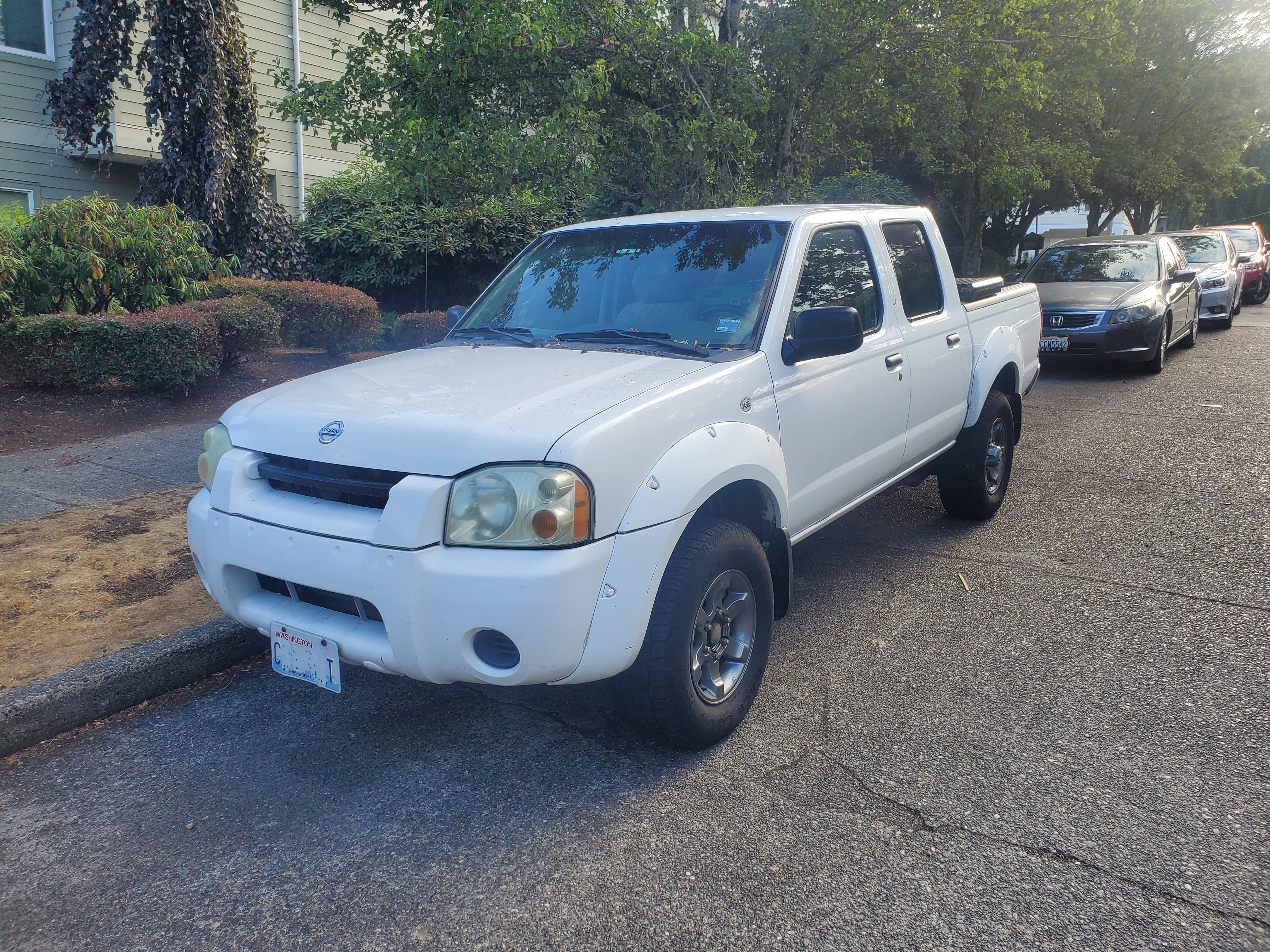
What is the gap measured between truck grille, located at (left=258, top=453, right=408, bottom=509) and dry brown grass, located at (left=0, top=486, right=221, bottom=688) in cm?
132

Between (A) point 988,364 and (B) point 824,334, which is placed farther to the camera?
(A) point 988,364

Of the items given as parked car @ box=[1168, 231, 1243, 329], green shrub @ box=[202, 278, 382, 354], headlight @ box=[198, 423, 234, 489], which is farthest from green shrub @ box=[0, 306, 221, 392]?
parked car @ box=[1168, 231, 1243, 329]

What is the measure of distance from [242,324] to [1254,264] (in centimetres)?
2145

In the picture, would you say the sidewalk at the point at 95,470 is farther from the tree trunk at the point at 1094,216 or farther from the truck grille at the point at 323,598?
the tree trunk at the point at 1094,216

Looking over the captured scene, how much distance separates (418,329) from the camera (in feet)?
37.0

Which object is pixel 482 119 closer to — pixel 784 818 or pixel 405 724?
pixel 405 724

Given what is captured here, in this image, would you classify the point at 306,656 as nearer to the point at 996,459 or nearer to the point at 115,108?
the point at 996,459

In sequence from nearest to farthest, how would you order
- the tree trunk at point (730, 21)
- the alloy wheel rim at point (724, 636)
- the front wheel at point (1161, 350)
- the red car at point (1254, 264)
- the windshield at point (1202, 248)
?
the alloy wheel rim at point (724, 636)
the tree trunk at point (730, 21)
the front wheel at point (1161, 350)
the windshield at point (1202, 248)
the red car at point (1254, 264)

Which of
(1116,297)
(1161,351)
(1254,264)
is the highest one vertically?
(1254,264)

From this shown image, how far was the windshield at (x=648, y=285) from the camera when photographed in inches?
156

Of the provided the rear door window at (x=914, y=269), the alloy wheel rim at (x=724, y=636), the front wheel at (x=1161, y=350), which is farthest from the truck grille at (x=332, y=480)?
the front wheel at (x=1161, y=350)

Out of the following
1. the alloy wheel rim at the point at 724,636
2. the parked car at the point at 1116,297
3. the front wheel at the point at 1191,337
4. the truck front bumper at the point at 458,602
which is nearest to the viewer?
the truck front bumper at the point at 458,602

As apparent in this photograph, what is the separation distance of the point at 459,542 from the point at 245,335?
7.38 meters

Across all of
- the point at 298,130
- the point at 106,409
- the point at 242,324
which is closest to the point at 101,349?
the point at 106,409
